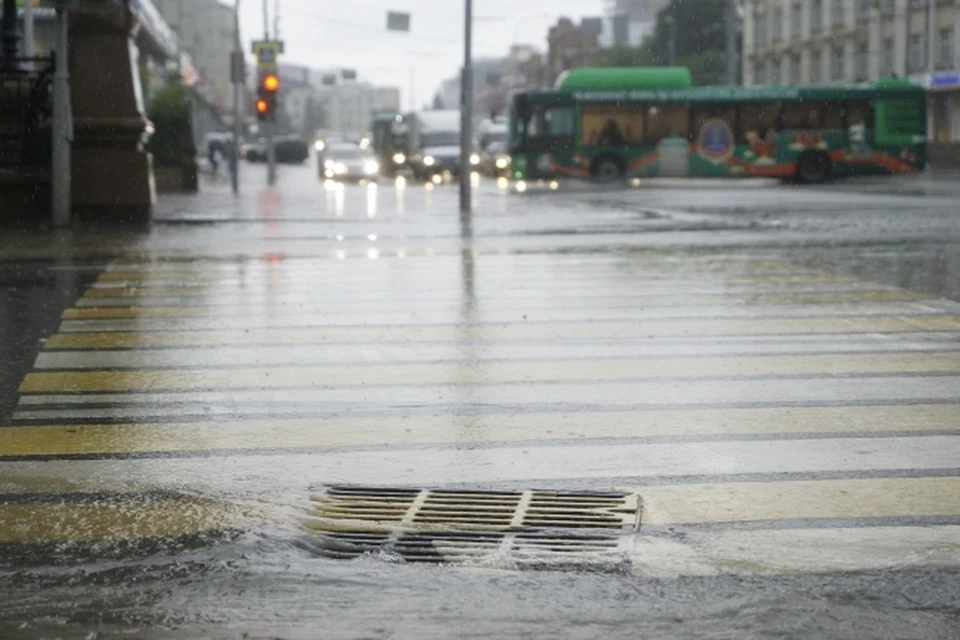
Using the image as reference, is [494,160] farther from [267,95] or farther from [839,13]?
[267,95]

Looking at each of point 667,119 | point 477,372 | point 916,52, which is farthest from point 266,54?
point 477,372

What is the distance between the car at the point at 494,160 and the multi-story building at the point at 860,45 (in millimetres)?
15463

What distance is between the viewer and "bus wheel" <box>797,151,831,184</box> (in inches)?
1909

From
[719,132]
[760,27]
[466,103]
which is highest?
[760,27]

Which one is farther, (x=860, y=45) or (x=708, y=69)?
(x=708, y=69)

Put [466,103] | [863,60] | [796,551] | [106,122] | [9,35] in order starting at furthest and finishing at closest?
[863,60] < [466,103] < [9,35] < [106,122] < [796,551]

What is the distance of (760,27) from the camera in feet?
276

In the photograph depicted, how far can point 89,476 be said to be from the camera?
6.54m

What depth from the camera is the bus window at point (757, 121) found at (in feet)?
159

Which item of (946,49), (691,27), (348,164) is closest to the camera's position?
(348,164)

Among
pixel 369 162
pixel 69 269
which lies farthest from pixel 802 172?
pixel 69 269

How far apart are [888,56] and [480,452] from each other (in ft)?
216

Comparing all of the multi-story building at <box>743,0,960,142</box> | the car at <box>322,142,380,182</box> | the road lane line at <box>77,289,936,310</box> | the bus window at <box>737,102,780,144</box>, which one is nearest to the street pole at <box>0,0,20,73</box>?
the road lane line at <box>77,289,936,310</box>

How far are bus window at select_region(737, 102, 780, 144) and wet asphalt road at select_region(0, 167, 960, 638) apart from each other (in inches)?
1336
